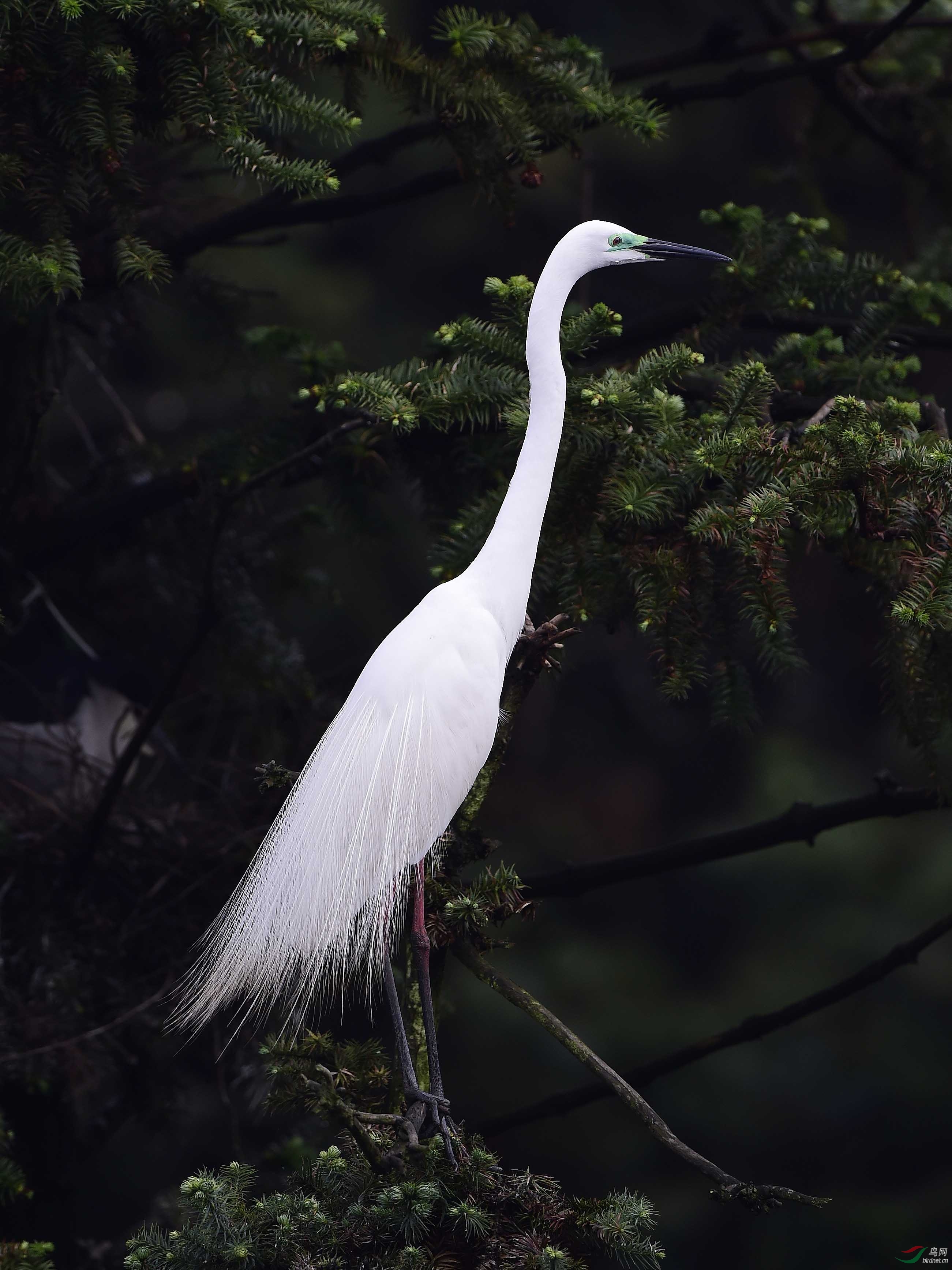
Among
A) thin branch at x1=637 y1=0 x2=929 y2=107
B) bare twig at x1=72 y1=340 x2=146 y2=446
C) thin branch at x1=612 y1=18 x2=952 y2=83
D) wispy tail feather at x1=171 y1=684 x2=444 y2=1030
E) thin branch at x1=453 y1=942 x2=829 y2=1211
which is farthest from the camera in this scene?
bare twig at x1=72 y1=340 x2=146 y2=446

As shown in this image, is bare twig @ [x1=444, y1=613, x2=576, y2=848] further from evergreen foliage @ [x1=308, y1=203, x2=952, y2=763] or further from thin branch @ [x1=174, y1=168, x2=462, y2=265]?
thin branch @ [x1=174, y1=168, x2=462, y2=265]

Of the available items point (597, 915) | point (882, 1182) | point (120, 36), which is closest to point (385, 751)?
point (120, 36)

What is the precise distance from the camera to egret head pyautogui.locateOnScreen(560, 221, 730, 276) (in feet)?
6.61

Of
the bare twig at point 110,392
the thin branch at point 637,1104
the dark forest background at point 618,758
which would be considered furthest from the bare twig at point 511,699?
the bare twig at point 110,392

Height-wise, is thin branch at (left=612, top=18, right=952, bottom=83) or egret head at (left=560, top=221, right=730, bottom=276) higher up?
thin branch at (left=612, top=18, right=952, bottom=83)

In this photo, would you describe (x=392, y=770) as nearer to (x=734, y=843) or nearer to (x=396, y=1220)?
(x=396, y=1220)

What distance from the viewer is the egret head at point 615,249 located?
2.01m

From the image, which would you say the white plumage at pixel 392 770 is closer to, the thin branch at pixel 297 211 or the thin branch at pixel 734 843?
the thin branch at pixel 734 843

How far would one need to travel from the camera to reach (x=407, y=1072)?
5.55 ft

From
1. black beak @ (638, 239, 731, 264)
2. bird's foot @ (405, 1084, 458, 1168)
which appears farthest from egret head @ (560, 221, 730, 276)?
bird's foot @ (405, 1084, 458, 1168)

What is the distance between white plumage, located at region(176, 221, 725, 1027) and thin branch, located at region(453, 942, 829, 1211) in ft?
0.66

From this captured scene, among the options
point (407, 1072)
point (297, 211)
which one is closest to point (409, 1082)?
point (407, 1072)

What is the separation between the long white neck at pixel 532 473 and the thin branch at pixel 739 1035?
930mm

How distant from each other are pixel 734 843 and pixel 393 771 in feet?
2.74
